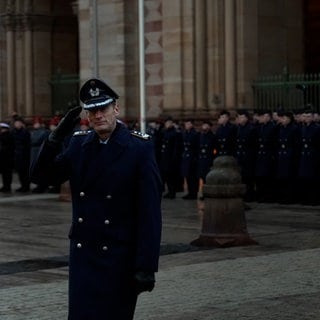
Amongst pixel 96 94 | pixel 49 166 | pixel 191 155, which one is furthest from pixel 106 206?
pixel 191 155

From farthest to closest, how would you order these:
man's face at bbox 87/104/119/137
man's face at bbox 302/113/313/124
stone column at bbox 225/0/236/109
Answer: stone column at bbox 225/0/236/109, man's face at bbox 302/113/313/124, man's face at bbox 87/104/119/137

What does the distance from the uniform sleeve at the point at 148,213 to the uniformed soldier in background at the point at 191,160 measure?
15.8 m

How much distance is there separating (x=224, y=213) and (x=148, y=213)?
7.64 meters

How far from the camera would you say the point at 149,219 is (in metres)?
6.18

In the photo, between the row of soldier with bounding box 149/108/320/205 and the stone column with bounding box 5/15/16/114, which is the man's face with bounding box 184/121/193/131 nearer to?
the row of soldier with bounding box 149/108/320/205

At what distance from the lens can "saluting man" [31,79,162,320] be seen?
6086 millimetres

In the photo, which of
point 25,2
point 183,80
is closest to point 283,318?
point 183,80

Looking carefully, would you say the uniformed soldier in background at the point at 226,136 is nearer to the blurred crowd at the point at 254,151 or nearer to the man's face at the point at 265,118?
the blurred crowd at the point at 254,151

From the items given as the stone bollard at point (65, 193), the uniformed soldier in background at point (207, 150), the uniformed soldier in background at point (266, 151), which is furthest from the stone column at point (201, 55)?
the stone bollard at point (65, 193)

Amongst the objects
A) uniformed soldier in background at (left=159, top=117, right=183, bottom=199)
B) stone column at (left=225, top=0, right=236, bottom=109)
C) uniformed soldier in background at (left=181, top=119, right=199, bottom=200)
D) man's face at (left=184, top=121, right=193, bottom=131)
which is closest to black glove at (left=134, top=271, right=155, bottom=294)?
uniformed soldier in background at (left=181, top=119, right=199, bottom=200)

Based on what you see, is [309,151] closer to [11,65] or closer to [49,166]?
[49,166]

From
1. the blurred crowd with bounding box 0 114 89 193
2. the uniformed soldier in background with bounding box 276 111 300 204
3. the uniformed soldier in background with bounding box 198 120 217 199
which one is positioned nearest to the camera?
the uniformed soldier in background with bounding box 276 111 300 204

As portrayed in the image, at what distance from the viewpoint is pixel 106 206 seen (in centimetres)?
620

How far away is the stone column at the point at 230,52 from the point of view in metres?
24.4
